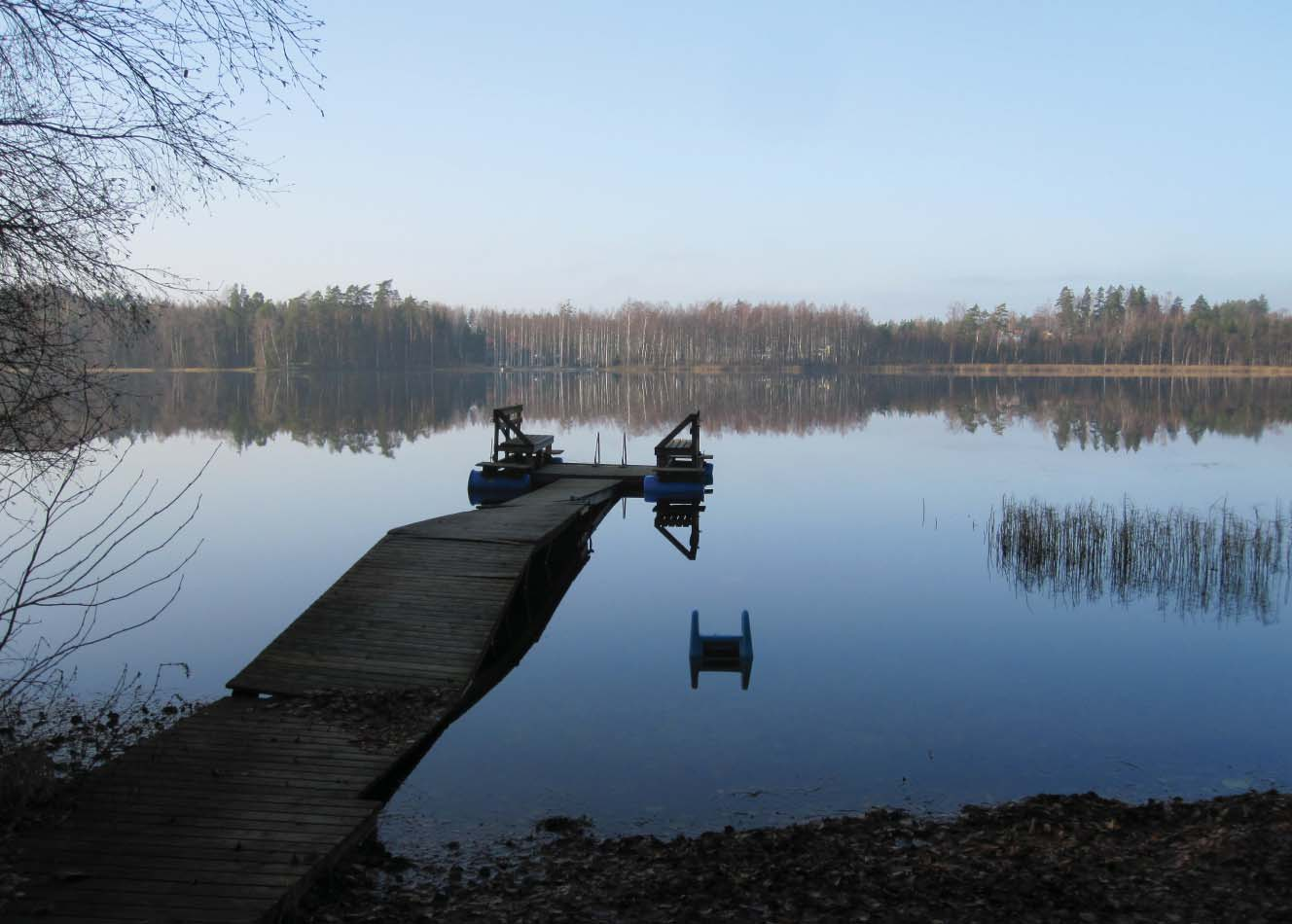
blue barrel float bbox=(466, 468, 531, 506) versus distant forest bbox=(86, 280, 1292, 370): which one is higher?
distant forest bbox=(86, 280, 1292, 370)

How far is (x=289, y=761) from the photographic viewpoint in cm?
645

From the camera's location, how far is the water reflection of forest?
37.7m

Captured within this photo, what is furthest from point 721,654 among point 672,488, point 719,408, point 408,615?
point 719,408

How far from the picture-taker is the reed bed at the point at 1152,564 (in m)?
12.8

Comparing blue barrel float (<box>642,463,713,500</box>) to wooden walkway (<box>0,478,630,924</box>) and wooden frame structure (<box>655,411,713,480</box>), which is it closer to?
wooden frame structure (<box>655,411,713,480</box>)

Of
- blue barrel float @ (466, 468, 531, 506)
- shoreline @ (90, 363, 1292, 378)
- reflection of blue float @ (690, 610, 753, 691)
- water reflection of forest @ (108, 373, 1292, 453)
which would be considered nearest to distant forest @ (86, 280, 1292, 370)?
shoreline @ (90, 363, 1292, 378)

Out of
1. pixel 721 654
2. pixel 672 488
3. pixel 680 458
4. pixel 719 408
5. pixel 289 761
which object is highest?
pixel 719 408

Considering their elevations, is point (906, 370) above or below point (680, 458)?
above

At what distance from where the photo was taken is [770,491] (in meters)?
23.1

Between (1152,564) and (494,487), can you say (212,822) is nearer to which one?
(1152,564)

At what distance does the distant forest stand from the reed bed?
91.8m

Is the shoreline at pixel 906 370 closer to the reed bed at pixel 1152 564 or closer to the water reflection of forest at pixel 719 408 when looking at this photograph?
the water reflection of forest at pixel 719 408

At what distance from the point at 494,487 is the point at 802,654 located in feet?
39.2

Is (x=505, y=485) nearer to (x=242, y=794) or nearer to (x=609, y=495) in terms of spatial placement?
(x=609, y=495)
